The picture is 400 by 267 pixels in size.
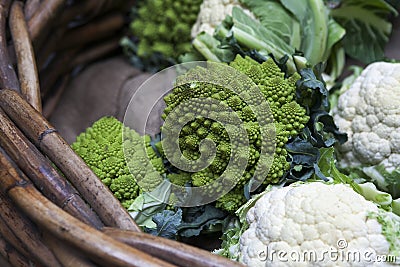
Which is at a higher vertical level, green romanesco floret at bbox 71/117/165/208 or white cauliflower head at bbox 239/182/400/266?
Answer: green romanesco floret at bbox 71/117/165/208

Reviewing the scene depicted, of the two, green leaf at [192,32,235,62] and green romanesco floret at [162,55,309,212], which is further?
green leaf at [192,32,235,62]

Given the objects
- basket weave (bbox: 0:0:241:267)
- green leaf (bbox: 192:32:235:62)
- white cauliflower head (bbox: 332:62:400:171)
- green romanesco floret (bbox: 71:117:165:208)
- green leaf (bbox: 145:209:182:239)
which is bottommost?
white cauliflower head (bbox: 332:62:400:171)

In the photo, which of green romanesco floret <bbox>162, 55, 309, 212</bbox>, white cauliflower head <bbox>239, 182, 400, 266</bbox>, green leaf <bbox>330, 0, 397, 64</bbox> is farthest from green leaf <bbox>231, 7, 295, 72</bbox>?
white cauliflower head <bbox>239, 182, 400, 266</bbox>

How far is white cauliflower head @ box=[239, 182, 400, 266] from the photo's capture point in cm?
77

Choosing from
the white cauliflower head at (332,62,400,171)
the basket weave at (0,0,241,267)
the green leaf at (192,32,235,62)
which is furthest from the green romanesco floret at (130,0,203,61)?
the white cauliflower head at (332,62,400,171)

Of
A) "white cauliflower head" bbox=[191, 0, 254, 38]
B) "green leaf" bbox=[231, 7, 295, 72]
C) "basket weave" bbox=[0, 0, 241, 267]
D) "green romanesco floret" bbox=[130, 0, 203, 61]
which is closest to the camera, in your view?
"basket weave" bbox=[0, 0, 241, 267]

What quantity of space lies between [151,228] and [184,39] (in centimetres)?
64

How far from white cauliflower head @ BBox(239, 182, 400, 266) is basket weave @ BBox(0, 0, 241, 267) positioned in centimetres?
17

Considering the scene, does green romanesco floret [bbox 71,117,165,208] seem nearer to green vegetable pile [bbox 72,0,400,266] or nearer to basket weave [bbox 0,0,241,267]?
green vegetable pile [bbox 72,0,400,266]

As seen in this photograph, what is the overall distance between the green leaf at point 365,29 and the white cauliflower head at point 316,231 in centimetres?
60

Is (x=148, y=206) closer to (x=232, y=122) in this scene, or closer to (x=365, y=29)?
(x=232, y=122)

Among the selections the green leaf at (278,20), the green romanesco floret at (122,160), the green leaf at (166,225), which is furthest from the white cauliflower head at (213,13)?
the green leaf at (166,225)

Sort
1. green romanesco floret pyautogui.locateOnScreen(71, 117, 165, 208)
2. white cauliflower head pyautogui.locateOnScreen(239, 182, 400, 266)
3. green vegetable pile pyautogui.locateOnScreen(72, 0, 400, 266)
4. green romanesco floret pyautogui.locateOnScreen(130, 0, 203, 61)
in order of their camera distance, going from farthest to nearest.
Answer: green romanesco floret pyautogui.locateOnScreen(130, 0, 203, 61)
green romanesco floret pyautogui.locateOnScreen(71, 117, 165, 208)
green vegetable pile pyautogui.locateOnScreen(72, 0, 400, 266)
white cauliflower head pyautogui.locateOnScreen(239, 182, 400, 266)

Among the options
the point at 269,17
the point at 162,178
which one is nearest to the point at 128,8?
the point at 269,17
